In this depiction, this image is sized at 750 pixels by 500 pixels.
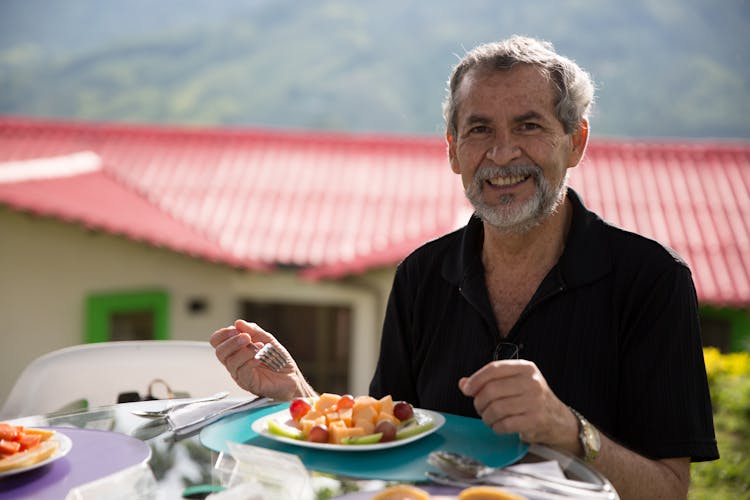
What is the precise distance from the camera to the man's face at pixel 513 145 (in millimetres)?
1960

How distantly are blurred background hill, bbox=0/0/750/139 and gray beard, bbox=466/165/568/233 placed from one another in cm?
5870

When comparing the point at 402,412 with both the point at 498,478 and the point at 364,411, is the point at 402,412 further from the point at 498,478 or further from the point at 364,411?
the point at 498,478

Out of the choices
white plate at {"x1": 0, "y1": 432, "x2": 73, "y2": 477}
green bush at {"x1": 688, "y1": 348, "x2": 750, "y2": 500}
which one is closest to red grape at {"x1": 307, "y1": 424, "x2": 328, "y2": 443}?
white plate at {"x1": 0, "y1": 432, "x2": 73, "y2": 477}

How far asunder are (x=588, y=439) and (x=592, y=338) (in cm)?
45

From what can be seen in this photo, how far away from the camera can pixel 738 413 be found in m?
4.62

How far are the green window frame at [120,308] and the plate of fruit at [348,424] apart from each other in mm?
6118

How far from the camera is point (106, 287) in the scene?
24.7 ft

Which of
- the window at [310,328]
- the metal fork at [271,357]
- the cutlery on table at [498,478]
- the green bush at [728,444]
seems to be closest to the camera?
the cutlery on table at [498,478]

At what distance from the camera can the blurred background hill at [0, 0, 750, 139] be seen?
65062 mm

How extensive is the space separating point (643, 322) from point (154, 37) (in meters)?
85.2

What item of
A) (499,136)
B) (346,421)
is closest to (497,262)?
(499,136)

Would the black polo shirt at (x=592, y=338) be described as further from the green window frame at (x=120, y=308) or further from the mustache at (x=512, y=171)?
the green window frame at (x=120, y=308)

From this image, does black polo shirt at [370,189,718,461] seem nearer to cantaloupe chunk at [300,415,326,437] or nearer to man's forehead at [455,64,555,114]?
man's forehead at [455,64,555,114]

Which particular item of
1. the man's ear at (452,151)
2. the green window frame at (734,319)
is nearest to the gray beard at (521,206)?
the man's ear at (452,151)
